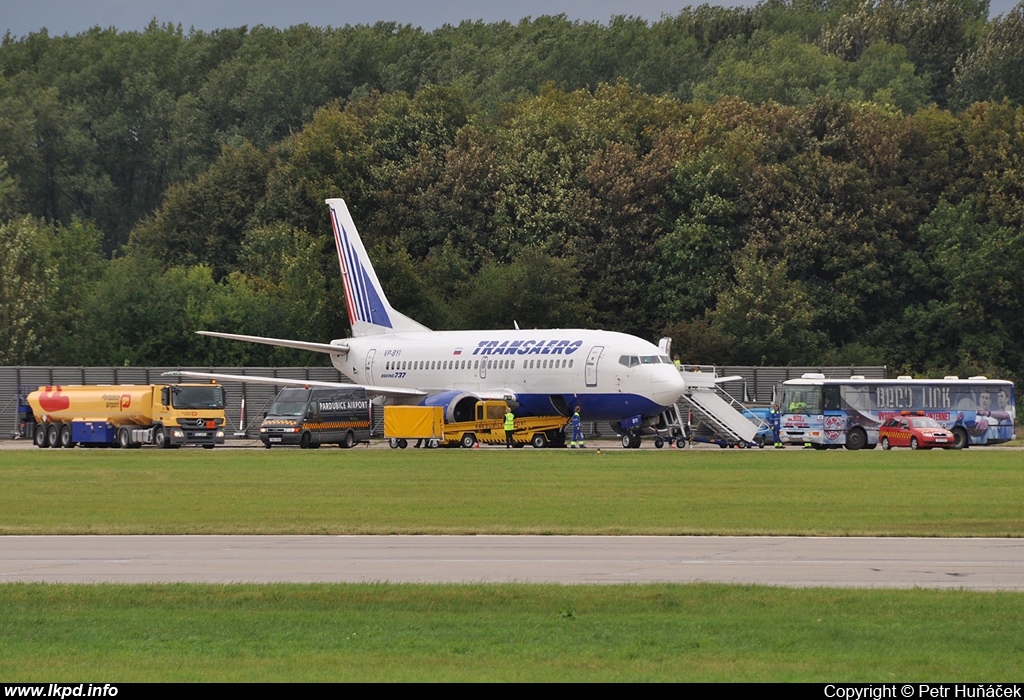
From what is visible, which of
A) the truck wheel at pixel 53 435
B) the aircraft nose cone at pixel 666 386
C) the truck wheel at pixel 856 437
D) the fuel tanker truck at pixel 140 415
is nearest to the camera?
the aircraft nose cone at pixel 666 386

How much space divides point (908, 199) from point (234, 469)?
5008 centimetres

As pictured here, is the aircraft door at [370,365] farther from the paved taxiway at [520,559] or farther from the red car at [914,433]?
the paved taxiway at [520,559]

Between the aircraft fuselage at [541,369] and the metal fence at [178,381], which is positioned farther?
the metal fence at [178,381]

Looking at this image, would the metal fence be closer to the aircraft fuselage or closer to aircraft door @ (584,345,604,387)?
the aircraft fuselage

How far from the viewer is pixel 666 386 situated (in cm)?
5419

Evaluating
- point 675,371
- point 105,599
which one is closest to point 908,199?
point 675,371

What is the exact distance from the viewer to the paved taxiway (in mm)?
19047

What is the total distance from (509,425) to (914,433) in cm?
1523

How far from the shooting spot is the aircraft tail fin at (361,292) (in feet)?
220

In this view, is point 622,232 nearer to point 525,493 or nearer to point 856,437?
point 856,437

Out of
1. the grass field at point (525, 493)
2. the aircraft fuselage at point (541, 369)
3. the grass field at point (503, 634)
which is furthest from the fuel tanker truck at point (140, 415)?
the grass field at point (503, 634)

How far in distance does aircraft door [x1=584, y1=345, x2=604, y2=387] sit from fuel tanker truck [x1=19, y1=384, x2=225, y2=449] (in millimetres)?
15894

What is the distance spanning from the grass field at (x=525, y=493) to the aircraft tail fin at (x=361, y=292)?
15.0 meters

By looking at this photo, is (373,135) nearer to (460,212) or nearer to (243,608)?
(460,212)
